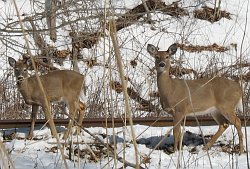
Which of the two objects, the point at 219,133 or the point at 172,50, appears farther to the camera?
the point at 172,50

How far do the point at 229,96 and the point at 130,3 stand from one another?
9.54m

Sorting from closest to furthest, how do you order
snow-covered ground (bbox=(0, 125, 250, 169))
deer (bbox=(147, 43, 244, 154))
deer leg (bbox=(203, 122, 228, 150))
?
snow-covered ground (bbox=(0, 125, 250, 169))
deer leg (bbox=(203, 122, 228, 150))
deer (bbox=(147, 43, 244, 154))

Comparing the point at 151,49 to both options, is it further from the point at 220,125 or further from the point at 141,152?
the point at 141,152

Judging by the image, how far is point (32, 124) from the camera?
7113mm

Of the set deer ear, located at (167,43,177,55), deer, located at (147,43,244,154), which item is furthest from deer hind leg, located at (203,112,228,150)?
deer ear, located at (167,43,177,55)

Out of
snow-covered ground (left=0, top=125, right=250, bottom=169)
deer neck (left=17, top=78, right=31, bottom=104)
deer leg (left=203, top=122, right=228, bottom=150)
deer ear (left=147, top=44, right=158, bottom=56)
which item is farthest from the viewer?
deer neck (left=17, top=78, right=31, bottom=104)

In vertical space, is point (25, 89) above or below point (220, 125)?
above

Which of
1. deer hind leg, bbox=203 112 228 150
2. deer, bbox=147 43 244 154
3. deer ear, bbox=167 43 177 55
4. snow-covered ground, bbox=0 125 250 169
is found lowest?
snow-covered ground, bbox=0 125 250 169

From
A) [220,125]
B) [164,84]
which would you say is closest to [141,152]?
[220,125]

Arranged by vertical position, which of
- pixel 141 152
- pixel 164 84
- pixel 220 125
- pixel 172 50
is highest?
pixel 172 50

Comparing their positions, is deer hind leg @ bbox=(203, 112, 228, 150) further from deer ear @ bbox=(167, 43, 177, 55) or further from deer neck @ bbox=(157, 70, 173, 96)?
deer ear @ bbox=(167, 43, 177, 55)

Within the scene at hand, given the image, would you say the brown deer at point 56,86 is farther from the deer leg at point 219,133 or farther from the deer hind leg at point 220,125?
the deer leg at point 219,133

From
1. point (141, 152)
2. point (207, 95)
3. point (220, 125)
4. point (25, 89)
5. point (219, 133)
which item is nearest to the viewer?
point (141, 152)

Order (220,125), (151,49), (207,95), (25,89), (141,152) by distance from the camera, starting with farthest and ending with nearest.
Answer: (25,89)
(151,49)
(207,95)
(220,125)
(141,152)
